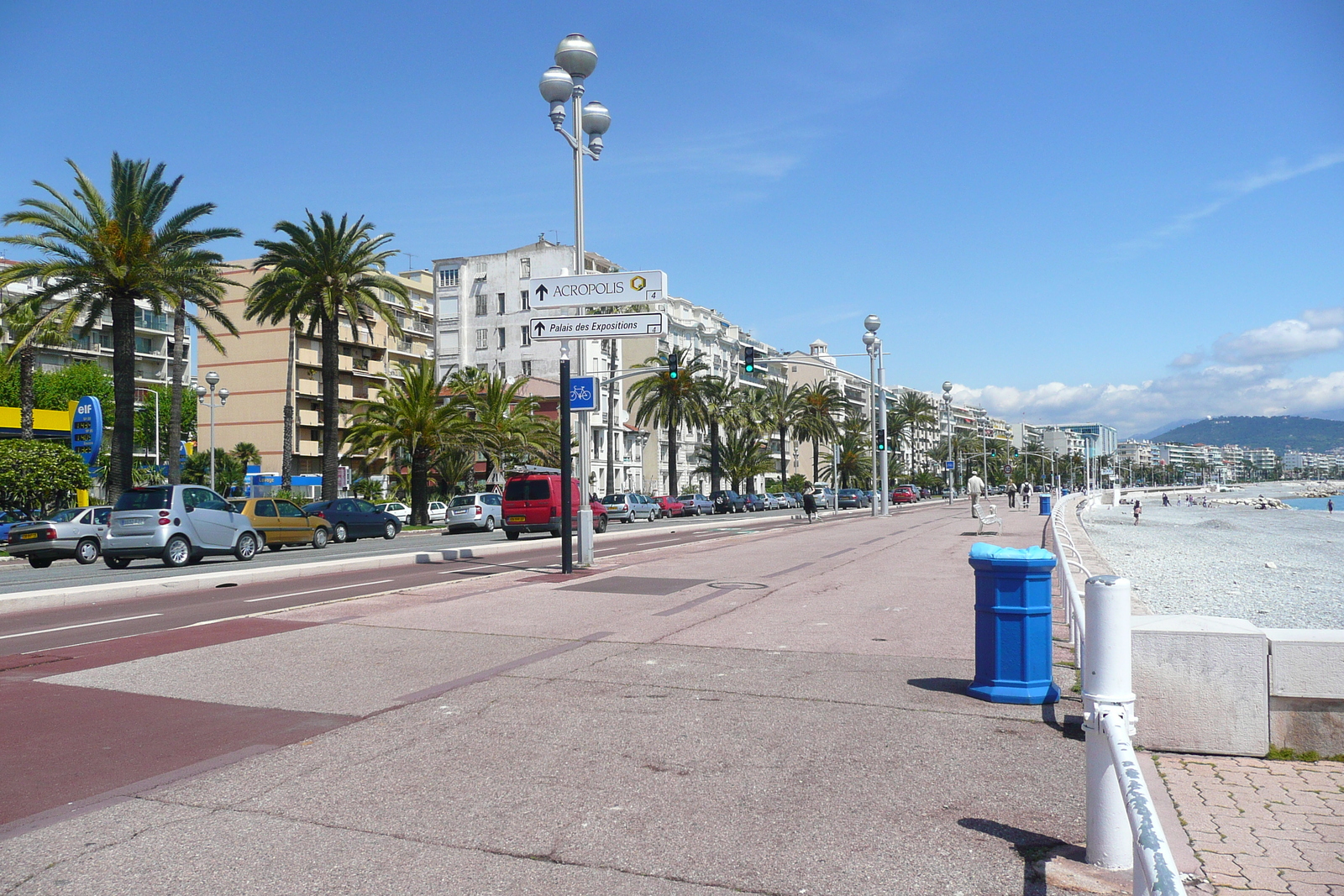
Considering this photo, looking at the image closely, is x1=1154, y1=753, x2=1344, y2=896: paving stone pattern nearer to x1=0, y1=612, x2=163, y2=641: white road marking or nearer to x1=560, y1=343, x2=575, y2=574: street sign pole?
x1=0, y1=612, x2=163, y2=641: white road marking

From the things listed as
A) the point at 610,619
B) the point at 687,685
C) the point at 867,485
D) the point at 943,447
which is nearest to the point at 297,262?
the point at 610,619

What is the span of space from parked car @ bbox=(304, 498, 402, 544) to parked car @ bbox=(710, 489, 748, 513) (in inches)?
1299

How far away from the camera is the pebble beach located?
1577cm

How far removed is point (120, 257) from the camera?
31.5 meters

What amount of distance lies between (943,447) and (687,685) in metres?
172

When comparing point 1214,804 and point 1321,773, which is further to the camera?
point 1321,773

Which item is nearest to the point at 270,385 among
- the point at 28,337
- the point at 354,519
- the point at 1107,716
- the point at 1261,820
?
the point at 28,337

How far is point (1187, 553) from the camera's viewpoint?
31.4 m

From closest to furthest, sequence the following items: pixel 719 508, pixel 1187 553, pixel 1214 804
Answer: pixel 1214 804 → pixel 1187 553 → pixel 719 508

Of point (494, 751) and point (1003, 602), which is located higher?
point (1003, 602)

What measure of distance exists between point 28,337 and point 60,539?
11118 mm

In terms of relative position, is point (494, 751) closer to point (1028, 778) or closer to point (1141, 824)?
point (1028, 778)

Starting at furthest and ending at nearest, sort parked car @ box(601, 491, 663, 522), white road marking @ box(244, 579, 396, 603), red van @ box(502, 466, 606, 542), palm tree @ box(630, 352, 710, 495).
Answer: palm tree @ box(630, 352, 710, 495) < parked car @ box(601, 491, 663, 522) < red van @ box(502, 466, 606, 542) < white road marking @ box(244, 579, 396, 603)

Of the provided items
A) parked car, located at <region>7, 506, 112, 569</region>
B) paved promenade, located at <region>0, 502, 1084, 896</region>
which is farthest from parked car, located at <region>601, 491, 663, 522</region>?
paved promenade, located at <region>0, 502, 1084, 896</region>
